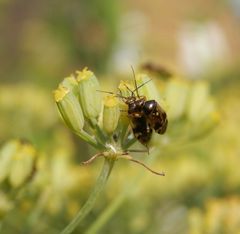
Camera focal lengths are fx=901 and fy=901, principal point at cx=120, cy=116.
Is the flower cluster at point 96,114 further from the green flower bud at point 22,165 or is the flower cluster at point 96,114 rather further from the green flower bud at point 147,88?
the green flower bud at point 22,165

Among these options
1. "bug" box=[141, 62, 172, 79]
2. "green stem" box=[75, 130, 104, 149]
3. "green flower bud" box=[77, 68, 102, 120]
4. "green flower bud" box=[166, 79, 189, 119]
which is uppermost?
"bug" box=[141, 62, 172, 79]

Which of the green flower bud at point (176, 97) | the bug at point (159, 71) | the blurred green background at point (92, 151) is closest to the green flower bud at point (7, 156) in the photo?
the blurred green background at point (92, 151)

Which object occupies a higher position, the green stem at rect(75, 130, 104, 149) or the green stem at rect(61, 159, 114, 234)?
the green stem at rect(75, 130, 104, 149)

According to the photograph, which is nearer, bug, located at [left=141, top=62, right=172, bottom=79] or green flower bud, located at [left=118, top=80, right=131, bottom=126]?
green flower bud, located at [left=118, top=80, right=131, bottom=126]

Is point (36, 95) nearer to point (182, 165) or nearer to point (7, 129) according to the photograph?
point (7, 129)

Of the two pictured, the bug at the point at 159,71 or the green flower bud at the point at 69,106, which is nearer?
the green flower bud at the point at 69,106

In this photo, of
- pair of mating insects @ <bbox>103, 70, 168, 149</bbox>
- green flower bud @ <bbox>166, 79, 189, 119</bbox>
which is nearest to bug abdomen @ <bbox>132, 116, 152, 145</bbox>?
pair of mating insects @ <bbox>103, 70, 168, 149</bbox>

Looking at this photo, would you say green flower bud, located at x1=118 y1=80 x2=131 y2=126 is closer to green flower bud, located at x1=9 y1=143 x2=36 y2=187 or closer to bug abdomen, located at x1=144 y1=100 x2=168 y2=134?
bug abdomen, located at x1=144 y1=100 x2=168 y2=134

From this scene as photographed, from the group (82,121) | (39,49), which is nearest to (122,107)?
(82,121)
